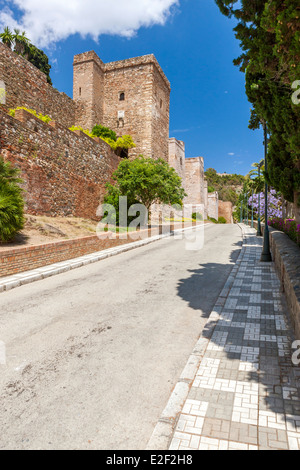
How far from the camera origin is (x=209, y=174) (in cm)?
10506

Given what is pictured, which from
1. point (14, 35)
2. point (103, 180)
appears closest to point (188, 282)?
point (103, 180)

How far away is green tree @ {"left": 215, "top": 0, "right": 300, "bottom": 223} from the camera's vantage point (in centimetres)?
391

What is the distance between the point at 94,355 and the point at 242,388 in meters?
1.94

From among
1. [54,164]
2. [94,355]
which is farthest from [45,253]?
[54,164]

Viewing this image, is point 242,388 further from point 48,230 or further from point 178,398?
point 48,230

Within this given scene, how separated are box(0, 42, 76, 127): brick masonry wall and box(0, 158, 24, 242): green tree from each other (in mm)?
9147

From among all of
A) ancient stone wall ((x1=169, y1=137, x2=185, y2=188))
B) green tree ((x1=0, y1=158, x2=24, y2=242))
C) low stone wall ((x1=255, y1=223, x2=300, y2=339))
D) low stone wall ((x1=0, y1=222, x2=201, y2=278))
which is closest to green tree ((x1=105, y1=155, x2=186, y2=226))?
low stone wall ((x1=0, y1=222, x2=201, y2=278))

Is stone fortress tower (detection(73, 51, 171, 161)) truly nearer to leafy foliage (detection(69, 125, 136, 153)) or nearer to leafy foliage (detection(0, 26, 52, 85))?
leafy foliage (detection(69, 125, 136, 153))

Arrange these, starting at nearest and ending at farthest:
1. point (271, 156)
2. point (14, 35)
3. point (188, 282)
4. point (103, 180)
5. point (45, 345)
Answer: point (45, 345)
point (188, 282)
point (271, 156)
point (103, 180)
point (14, 35)

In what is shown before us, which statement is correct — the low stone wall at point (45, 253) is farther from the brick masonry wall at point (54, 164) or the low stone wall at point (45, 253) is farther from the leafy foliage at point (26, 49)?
the leafy foliage at point (26, 49)

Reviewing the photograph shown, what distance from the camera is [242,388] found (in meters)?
3.05

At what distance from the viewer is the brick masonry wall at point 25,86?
16391 millimetres

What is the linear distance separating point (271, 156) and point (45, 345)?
830cm
